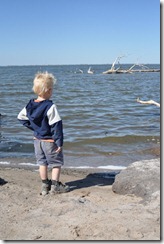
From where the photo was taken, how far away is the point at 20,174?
6.11 metres

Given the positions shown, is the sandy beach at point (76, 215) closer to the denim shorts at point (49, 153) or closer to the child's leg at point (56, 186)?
the child's leg at point (56, 186)

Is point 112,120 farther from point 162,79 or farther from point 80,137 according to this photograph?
point 162,79

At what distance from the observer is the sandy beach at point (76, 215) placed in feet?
10.5

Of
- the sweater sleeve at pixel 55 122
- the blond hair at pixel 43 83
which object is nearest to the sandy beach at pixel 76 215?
the sweater sleeve at pixel 55 122

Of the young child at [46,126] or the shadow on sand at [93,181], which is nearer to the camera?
the young child at [46,126]

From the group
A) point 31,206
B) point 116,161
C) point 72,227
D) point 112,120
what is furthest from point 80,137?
point 72,227

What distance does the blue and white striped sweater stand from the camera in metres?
4.59

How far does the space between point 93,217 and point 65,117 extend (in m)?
10.7

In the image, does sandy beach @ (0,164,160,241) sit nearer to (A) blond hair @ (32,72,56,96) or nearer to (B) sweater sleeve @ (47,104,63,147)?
(B) sweater sleeve @ (47,104,63,147)

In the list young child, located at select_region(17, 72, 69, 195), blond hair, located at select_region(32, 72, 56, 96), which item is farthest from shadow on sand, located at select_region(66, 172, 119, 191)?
blond hair, located at select_region(32, 72, 56, 96)

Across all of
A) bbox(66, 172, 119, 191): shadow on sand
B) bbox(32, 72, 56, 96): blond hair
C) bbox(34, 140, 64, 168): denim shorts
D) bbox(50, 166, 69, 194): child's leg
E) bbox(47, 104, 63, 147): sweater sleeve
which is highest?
bbox(32, 72, 56, 96): blond hair

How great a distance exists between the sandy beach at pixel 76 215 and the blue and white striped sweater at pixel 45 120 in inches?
31.1

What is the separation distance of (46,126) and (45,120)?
0.09 m

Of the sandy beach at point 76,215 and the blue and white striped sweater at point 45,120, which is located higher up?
the blue and white striped sweater at point 45,120
